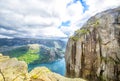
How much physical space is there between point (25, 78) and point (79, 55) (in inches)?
2589

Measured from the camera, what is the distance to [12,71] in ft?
81.8

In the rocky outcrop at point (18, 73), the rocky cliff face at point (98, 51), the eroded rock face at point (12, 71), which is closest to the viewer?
the eroded rock face at point (12, 71)

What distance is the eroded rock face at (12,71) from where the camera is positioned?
23.9 metres

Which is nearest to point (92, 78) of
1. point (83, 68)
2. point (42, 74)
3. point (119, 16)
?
point (83, 68)

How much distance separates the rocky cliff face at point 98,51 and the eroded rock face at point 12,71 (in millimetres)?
59889

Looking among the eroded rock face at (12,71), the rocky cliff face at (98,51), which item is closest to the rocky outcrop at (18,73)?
the eroded rock face at (12,71)

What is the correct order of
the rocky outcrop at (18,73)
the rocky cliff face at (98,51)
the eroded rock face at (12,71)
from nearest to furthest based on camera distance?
1. the eroded rock face at (12,71)
2. the rocky outcrop at (18,73)
3. the rocky cliff face at (98,51)

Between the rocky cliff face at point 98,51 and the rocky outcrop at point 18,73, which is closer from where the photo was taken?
the rocky outcrop at point 18,73

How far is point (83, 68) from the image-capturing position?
288 feet

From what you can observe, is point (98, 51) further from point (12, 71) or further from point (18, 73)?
point (12, 71)

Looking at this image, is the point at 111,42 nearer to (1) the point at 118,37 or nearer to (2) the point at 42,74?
(1) the point at 118,37

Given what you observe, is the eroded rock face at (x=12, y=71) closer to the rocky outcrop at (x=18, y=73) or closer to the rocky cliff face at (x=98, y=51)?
the rocky outcrop at (x=18, y=73)

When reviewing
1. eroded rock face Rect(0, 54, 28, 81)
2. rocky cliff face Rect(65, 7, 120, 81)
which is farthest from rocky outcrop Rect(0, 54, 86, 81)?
rocky cliff face Rect(65, 7, 120, 81)

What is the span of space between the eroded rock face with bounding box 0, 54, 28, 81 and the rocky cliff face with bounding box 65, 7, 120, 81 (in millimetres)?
59889
